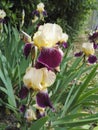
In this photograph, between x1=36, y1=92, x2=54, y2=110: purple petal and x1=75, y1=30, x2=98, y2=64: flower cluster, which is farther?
x1=75, y1=30, x2=98, y2=64: flower cluster

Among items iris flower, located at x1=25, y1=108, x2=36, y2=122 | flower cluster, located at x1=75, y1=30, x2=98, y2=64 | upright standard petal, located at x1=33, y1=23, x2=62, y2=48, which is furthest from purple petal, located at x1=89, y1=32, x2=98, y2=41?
upright standard petal, located at x1=33, y1=23, x2=62, y2=48

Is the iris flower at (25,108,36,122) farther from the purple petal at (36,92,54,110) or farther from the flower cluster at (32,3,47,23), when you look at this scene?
the flower cluster at (32,3,47,23)

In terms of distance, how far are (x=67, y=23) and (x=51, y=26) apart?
15.2 ft

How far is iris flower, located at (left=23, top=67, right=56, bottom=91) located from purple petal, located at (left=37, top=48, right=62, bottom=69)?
81 millimetres

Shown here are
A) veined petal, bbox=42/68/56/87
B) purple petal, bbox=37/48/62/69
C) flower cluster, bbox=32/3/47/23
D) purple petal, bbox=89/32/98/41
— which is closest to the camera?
purple petal, bbox=37/48/62/69

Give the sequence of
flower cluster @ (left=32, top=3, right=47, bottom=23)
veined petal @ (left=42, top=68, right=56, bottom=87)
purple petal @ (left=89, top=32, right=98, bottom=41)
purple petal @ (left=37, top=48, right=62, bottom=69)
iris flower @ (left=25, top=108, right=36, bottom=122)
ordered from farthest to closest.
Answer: flower cluster @ (left=32, top=3, right=47, bottom=23), purple petal @ (left=89, top=32, right=98, bottom=41), iris flower @ (left=25, top=108, right=36, bottom=122), veined petal @ (left=42, top=68, right=56, bottom=87), purple petal @ (left=37, top=48, right=62, bottom=69)

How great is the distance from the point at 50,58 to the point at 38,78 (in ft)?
0.54

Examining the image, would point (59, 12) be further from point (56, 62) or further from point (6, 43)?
point (56, 62)

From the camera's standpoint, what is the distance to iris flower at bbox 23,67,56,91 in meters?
1.94

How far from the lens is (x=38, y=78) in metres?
1.95

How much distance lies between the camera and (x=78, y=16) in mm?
6438

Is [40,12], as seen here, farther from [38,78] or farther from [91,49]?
[38,78]

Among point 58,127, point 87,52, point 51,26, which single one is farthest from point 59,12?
point 51,26

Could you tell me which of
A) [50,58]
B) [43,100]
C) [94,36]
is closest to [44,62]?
[50,58]
